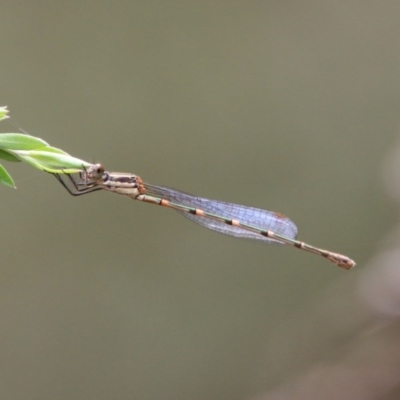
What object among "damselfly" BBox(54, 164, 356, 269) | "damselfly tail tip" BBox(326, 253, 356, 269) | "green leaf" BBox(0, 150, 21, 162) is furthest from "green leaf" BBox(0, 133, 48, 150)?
"damselfly tail tip" BBox(326, 253, 356, 269)

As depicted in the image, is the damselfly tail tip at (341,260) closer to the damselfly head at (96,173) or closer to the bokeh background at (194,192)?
the damselfly head at (96,173)

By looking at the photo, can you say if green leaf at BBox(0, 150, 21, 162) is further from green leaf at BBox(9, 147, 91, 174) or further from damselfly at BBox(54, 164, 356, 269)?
damselfly at BBox(54, 164, 356, 269)

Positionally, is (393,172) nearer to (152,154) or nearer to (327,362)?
(327,362)

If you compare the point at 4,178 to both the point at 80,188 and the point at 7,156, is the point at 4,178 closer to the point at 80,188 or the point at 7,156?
the point at 7,156

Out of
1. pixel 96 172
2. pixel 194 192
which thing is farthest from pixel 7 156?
pixel 194 192

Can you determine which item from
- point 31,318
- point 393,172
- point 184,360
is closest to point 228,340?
point 184,360

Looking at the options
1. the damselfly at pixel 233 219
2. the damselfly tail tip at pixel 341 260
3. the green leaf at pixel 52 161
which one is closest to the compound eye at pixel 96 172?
the damselfly at pixel 233 219

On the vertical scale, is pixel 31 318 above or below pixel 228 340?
below
